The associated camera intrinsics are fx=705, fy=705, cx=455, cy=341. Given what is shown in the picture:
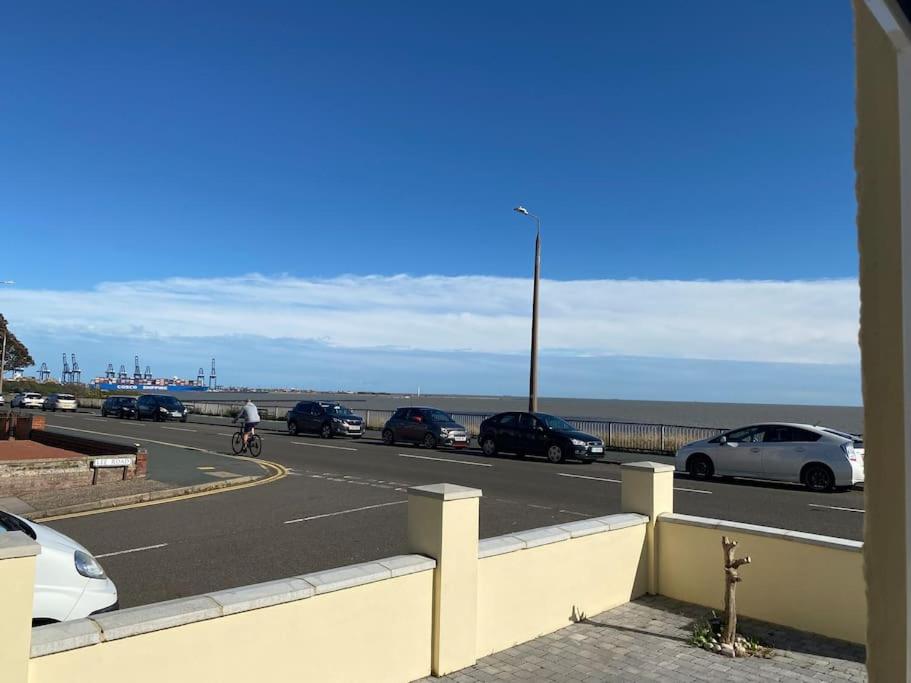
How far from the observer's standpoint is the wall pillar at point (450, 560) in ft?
16.6

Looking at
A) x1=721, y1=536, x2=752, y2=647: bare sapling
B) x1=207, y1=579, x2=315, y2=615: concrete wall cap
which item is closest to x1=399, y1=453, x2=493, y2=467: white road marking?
x1=721, y1=536, x2=752, y2=647: bare sapling

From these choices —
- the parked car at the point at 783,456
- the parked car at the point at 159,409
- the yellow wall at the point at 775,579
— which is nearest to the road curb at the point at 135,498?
the yellow wall at the point at 775,579

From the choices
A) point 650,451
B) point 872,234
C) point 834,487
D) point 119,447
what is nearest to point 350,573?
point 872,234

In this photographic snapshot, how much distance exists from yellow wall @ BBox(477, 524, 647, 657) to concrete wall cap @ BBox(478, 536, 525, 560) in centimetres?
4

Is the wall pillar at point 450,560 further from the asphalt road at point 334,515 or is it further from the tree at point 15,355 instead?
the tree at point 15,355

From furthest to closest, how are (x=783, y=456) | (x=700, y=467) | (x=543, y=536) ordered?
(x=700, y=467) < (x=783, y=456) < (x=543, y=536)

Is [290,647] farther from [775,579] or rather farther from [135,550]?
[135,550]

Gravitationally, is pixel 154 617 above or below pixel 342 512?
above

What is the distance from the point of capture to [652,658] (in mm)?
5504

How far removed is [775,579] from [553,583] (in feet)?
6.63

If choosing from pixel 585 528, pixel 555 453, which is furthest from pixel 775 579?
pixel 555 453

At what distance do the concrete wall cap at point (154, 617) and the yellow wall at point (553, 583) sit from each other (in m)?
2.23

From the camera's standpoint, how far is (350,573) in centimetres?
465

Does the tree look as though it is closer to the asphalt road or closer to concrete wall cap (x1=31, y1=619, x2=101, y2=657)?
the asphalt road
